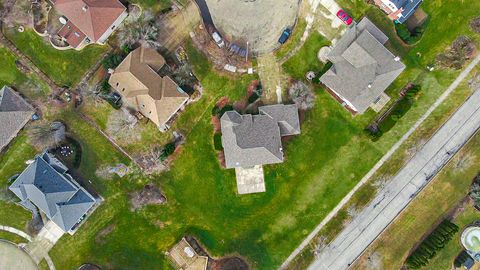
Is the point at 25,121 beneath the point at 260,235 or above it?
beneath

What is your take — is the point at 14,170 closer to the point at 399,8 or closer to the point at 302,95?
the point at 302,95

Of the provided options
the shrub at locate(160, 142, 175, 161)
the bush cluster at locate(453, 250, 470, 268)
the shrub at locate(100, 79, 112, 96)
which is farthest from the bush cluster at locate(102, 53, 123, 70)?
the bush cluster at locate(453, 250, 470, 268)

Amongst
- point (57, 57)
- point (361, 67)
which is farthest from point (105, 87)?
point (361, 67)

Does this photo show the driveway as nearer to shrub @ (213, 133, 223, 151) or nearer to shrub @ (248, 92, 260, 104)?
shrub @ (213, 133, 223, 151)

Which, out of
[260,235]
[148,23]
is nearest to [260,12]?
[148,23]

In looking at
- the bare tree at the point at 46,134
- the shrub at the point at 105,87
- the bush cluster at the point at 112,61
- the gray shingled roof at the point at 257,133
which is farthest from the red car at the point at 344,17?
the bare tree at the point at 46,134

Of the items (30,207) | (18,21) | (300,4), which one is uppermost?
(300,4)

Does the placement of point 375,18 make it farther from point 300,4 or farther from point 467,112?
point 467,112
